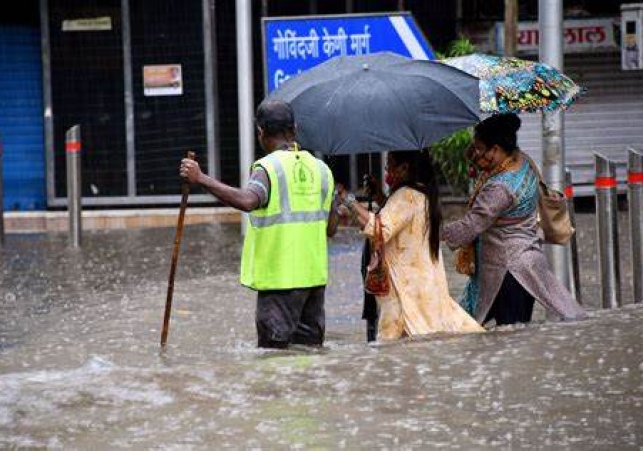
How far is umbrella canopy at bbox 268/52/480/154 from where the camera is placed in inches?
351

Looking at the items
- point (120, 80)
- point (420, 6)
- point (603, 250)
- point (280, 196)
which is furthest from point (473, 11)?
point (280, 196)

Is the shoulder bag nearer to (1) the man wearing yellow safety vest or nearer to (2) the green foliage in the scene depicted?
(1) the man wearing yellow safety vest

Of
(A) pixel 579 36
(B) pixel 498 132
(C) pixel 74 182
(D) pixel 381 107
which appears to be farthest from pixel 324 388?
(A) pixel 579 36

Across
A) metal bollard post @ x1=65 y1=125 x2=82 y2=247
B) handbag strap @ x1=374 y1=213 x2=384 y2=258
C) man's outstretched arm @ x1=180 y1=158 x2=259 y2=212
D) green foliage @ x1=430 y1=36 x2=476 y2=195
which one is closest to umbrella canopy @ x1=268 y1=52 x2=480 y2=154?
handbag strap @ x1=374 y1=213 x2=384 y2=258

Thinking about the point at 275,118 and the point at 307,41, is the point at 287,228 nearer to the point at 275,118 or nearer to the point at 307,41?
the point at 275,118

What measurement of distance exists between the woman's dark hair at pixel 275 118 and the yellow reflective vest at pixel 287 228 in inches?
4.4

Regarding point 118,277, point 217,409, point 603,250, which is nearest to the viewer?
point 217,409

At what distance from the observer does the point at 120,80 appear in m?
20.0

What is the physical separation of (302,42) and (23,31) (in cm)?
505

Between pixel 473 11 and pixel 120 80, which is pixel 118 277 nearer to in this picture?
pixel 120 80

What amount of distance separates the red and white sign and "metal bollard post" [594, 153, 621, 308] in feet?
24.5

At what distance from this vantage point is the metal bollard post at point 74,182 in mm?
17344

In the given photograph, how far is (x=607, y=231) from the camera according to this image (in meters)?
12.5

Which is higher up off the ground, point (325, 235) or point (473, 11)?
point (473, 11)
